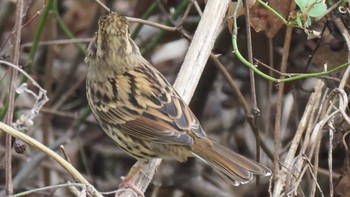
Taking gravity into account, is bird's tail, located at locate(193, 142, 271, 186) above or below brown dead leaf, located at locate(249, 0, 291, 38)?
below

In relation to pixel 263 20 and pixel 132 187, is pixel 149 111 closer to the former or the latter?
pixel 132 187

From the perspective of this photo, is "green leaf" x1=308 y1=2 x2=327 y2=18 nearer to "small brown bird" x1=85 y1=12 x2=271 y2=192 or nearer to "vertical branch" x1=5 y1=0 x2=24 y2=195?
"small brown bird" x1=85 y1=12 x2=271 y2=192

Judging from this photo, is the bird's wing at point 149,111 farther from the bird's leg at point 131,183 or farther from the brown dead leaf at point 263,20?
the brown dead leaf at point 263,20

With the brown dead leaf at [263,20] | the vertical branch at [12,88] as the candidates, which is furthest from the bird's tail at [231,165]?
the vertical branch at [12,88]

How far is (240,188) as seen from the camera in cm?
564

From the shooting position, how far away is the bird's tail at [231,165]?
3852 mm

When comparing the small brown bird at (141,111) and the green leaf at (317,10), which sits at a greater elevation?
the green leaf at (317,10)

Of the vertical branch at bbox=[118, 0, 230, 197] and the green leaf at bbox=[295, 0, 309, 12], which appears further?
the vertical branch at bbox=[118, 0, 230, 197]

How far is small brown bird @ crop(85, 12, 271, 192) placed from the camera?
3.88m

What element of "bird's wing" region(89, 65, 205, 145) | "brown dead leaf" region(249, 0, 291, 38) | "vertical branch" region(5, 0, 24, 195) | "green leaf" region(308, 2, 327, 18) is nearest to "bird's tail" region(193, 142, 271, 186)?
"bird's wing" region(89, 65, 205, 145)

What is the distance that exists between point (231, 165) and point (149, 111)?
1.59ft

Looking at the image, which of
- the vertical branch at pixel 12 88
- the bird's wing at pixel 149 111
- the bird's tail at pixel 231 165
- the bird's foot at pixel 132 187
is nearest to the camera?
the vertical branch at pixel 12 88

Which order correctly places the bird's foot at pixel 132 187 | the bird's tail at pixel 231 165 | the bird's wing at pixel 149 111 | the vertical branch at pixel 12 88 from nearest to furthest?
the vertical branch at pixel 12 88
the bird's foot at pixel 132 187
the bird's tail at pixel 231 165
the bird's wing at pixel 149 111

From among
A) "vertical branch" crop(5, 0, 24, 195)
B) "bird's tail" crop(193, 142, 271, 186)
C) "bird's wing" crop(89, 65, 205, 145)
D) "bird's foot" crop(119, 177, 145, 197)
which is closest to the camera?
"vertical branch" crop(5, 0, 24, 195)
